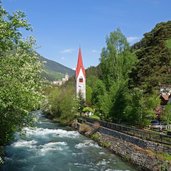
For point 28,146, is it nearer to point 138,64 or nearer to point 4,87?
point 4,87

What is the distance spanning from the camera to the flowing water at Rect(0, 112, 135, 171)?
30.4 meters

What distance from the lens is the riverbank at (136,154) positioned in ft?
90.3

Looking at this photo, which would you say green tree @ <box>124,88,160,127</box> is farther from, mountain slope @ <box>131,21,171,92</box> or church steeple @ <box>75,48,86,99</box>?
church steeple @ <box>75,48,86,99</box>

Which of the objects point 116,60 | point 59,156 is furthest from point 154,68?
point 59,156

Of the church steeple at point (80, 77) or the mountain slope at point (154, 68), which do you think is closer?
the mountain slope at point (154, 68)

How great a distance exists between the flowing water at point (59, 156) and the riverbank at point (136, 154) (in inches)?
37.6

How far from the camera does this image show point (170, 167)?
25719 millimetres

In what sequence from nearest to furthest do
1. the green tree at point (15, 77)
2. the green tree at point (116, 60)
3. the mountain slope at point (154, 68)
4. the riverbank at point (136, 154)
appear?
the green tree at point (15, 77) < the riverbank at point (136, 154) < the green tree at point (116, 60) < the mountain slope at point (154, 68)

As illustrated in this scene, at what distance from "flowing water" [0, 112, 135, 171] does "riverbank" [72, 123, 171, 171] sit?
3.13 feet

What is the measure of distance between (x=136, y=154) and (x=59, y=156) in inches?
328

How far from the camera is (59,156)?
117ft

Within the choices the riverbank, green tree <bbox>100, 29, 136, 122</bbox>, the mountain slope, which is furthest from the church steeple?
the riverbank

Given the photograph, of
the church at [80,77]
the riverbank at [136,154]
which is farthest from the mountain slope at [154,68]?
the riverbank at [136,154]

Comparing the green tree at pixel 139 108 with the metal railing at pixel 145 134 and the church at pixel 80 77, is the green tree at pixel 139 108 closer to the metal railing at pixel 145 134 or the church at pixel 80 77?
the metal railing at pixel 145 134
